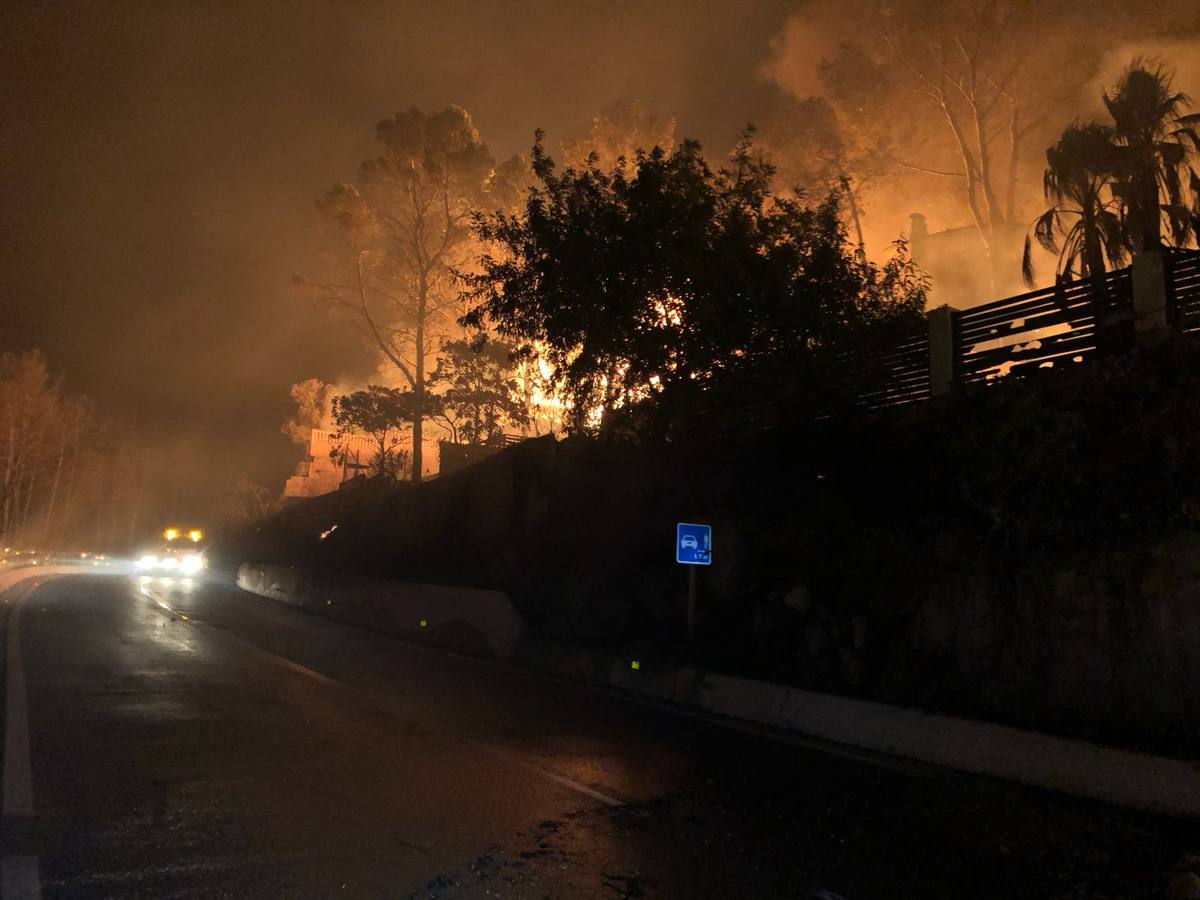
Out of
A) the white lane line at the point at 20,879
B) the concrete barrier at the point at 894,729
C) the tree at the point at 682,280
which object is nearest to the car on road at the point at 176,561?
the concrete barrier at the point at 894,729

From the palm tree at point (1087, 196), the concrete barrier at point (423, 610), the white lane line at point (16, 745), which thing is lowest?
the white lane line at point (16, 745)

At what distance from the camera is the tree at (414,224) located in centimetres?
3525

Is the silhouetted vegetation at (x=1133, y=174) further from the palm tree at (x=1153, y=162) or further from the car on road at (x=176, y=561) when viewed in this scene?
the car on road at (x=176, y=561)

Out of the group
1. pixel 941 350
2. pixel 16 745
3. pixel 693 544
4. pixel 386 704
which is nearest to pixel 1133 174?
pixel 941 350

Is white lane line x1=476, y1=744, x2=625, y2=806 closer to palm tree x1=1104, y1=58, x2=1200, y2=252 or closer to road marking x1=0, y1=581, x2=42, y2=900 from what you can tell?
road marking x1=0, y1=581, x2=42, y2=900

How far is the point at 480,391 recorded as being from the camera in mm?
34125

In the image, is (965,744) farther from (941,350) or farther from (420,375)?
(420,375)

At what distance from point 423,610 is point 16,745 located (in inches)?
466

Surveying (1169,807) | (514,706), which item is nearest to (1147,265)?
(1169,807)

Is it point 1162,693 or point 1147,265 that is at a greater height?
point 1147,265

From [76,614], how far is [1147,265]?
890 inches

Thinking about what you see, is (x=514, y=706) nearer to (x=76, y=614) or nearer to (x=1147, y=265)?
(x=1147, y=265)

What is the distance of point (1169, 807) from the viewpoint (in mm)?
6914

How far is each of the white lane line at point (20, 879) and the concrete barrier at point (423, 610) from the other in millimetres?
11621
